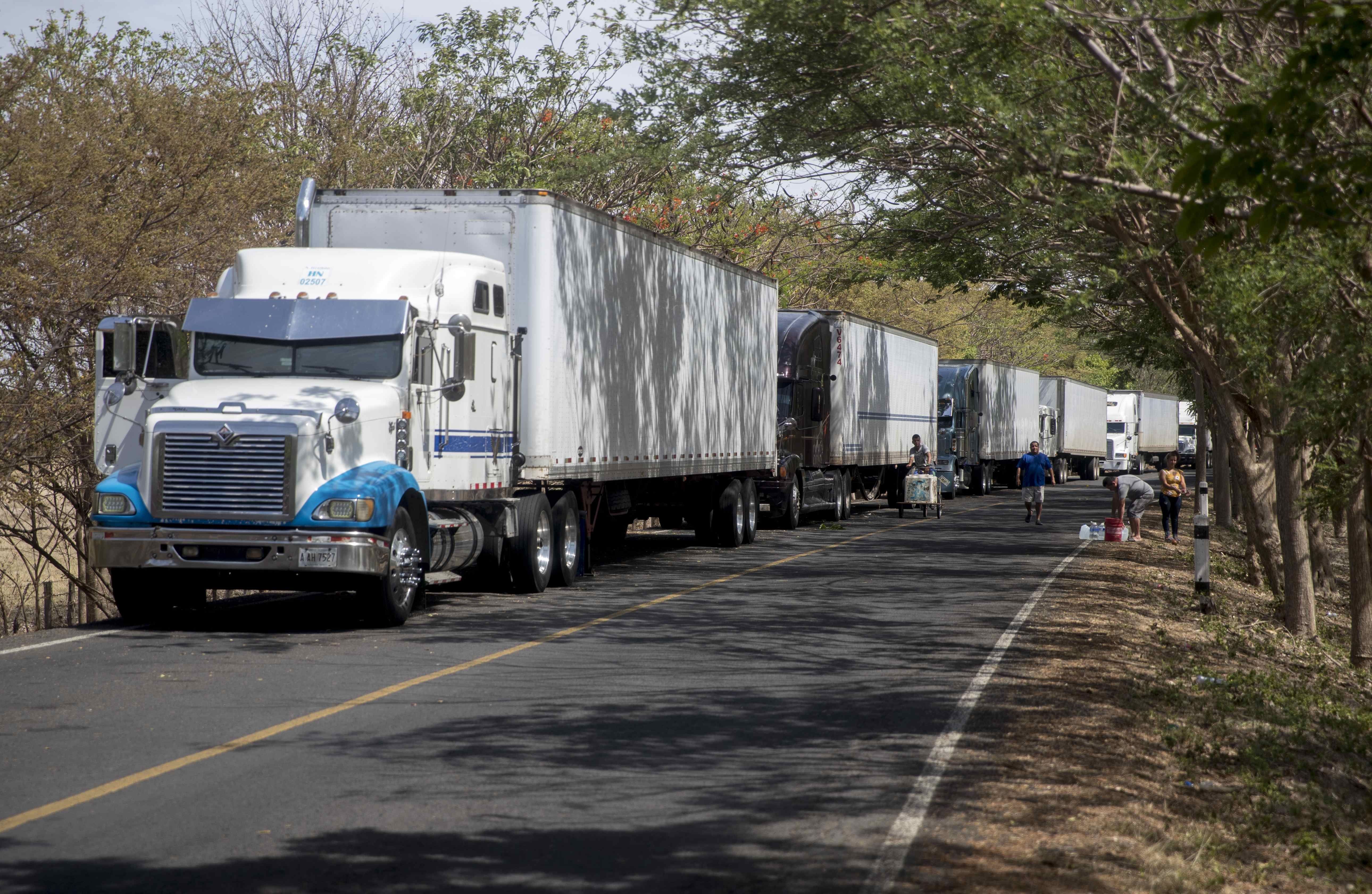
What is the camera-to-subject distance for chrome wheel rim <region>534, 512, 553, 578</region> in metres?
16.1

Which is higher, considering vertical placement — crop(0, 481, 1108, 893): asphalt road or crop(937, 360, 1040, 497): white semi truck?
crop(937, 360, 1040, 497): white semi truck

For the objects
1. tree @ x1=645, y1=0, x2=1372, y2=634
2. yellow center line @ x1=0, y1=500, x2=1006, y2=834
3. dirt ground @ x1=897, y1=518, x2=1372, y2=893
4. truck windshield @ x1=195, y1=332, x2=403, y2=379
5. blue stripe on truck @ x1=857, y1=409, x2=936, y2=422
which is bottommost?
dirt ground @ x1=897, y1=518, x2=1372, y2=893

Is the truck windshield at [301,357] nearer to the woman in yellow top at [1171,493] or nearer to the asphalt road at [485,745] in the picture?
the asphalt road at [485,745]

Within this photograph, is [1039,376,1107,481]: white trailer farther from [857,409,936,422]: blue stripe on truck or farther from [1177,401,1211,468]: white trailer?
[857,409,936,422]: blue stripe on truck

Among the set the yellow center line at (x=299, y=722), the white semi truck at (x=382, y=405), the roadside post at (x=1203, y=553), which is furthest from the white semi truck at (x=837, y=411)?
the yellow center line at (x=299, y=722)

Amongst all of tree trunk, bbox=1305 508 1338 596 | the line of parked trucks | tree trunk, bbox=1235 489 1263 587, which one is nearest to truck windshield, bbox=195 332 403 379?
the line of parked trucks

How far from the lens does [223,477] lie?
12.6m

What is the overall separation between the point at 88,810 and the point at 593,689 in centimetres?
403

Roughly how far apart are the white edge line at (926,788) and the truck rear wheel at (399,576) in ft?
16.6

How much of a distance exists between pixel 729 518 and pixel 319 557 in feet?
39.5

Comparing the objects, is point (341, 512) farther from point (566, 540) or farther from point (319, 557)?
point (566, 540)

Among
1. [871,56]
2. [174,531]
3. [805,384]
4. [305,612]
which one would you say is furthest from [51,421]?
[805,384]

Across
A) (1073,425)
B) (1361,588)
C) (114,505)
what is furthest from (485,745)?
(1073,425)

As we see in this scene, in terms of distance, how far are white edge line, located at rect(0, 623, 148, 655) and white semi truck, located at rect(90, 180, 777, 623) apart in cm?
31
